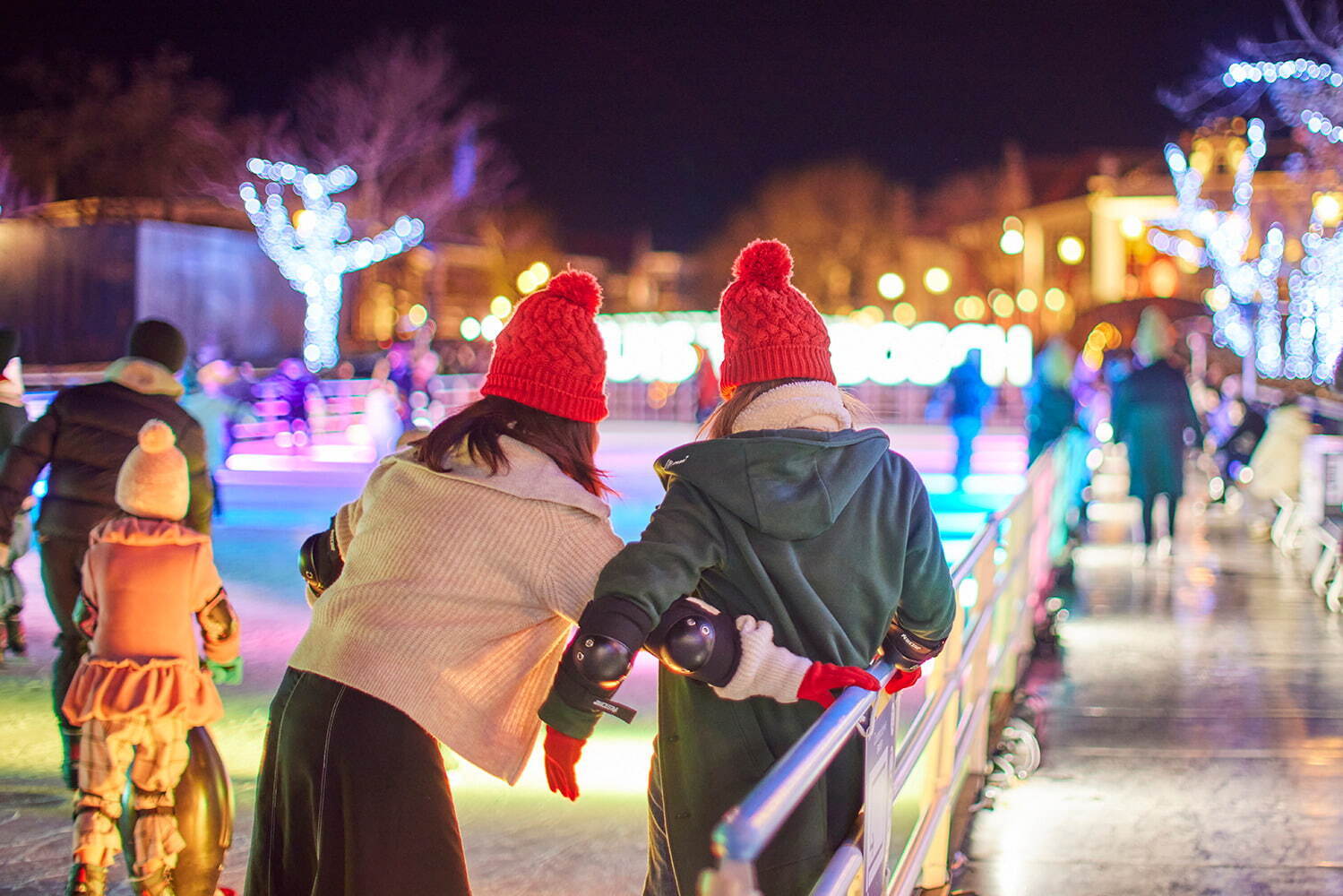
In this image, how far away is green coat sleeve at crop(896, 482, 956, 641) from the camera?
2486 millimetres

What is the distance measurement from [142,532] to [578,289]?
4.92ft

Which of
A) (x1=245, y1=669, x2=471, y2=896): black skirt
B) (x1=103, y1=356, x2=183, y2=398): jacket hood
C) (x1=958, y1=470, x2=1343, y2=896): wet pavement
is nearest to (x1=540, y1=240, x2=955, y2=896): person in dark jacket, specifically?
(x1=245, y1=669, x2=471, y2=896): black skirt

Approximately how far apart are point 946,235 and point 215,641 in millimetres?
66687

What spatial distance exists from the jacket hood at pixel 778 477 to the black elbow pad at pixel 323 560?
76 cm

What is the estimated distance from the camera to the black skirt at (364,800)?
2191mm

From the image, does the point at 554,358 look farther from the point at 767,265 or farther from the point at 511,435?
the point at 767,265

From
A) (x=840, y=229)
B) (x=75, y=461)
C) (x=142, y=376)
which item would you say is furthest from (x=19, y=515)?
(x=840, y=229)

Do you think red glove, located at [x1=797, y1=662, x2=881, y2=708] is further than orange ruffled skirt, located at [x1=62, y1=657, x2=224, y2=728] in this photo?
No

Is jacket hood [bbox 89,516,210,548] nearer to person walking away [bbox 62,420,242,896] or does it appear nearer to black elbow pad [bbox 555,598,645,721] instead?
person walking away [bbox 62,420,242,896]

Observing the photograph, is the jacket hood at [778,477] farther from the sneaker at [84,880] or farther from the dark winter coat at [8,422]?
the dark winter coat at [8,422]

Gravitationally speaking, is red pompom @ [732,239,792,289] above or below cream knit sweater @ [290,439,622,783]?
above

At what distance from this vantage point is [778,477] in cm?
230

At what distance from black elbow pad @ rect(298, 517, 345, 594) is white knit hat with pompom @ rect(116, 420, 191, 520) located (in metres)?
0.86

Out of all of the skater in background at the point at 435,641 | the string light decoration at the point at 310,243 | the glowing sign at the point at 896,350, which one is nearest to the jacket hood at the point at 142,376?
the skater in background at the point at 435,641
